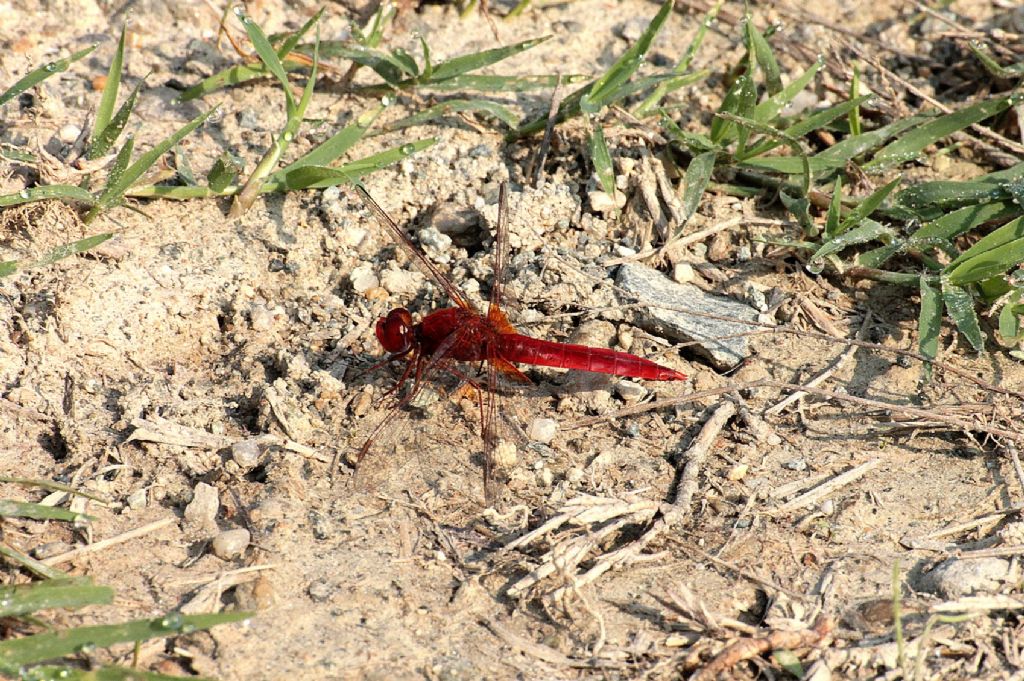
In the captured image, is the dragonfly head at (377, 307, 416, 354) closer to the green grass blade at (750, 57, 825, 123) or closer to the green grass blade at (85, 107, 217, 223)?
the green grass blade at (85, 107, 217, 223)

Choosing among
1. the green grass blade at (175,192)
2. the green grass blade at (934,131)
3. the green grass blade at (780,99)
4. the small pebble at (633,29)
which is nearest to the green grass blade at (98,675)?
the green grass blade at (175,192)

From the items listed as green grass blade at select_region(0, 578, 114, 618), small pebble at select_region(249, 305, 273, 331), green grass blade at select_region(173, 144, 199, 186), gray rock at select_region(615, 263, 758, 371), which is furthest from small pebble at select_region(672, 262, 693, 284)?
green grass blade at select_region(0, 578, 114, 618)

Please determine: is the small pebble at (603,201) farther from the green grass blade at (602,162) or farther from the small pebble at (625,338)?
the small pebble at (625,338)

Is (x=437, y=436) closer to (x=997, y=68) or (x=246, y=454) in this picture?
(x=246, y=454)

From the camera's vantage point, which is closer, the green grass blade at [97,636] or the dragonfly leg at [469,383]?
the green grass blade at [97,636]

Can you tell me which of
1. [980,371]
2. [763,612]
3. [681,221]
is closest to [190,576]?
[763,612]
